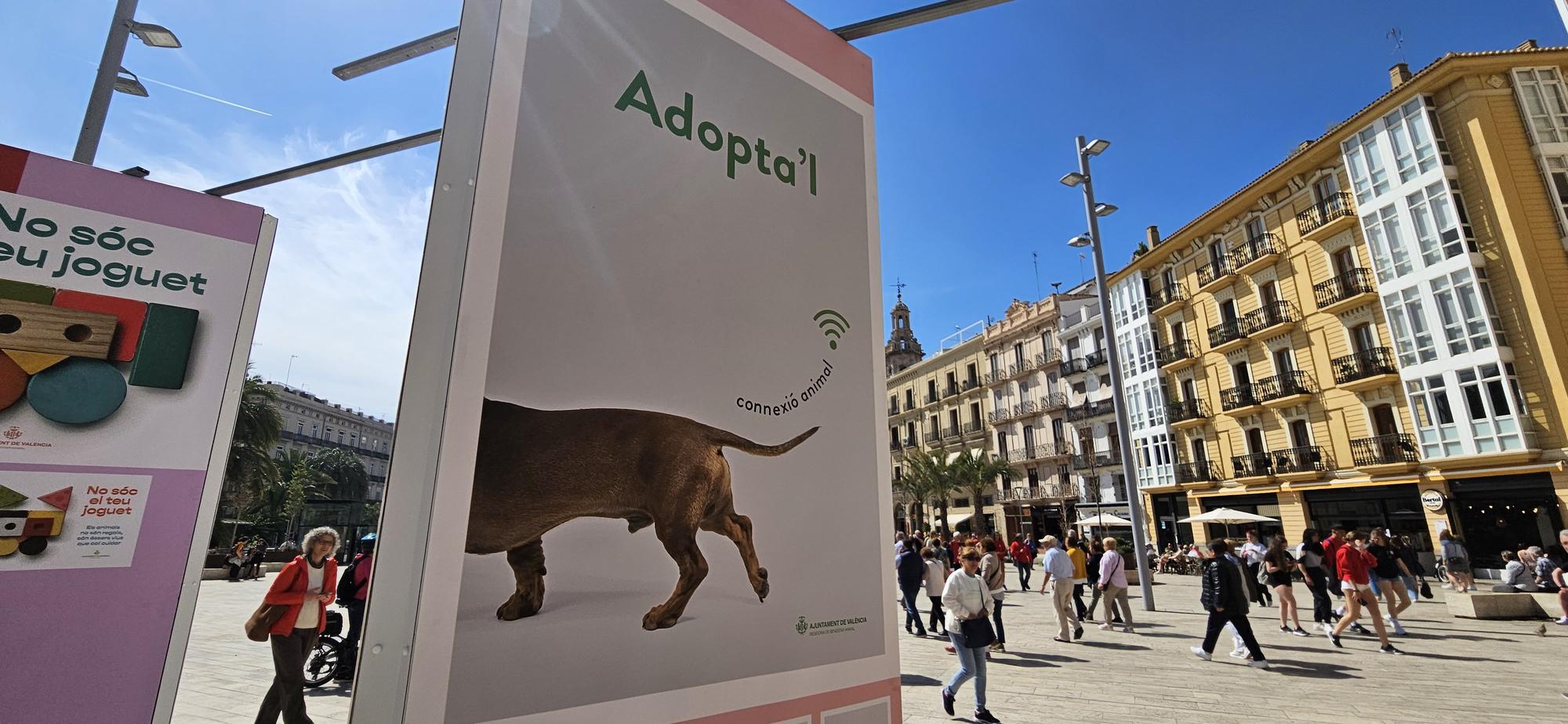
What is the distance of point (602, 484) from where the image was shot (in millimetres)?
1792

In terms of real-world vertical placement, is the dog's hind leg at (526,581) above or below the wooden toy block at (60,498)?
below

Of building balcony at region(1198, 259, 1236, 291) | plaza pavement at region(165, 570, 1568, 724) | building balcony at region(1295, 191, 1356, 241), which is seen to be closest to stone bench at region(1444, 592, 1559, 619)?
plaza pavement at region(165, 570, 1568, 724)

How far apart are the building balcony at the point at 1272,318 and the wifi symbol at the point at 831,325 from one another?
96.3 feet

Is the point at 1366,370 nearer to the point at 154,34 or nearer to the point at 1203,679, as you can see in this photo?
the point at 1203,679

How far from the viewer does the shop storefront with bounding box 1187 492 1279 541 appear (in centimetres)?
2608

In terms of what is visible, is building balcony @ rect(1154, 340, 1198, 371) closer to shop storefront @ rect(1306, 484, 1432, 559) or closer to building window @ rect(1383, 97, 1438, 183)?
shop storefront @ rect(1306, 484, 1432, 559)

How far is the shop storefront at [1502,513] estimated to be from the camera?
60.1 feet

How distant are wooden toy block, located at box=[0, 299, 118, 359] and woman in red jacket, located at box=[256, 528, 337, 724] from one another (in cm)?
209

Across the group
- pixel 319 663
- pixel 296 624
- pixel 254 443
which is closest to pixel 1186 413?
pixel 319 663

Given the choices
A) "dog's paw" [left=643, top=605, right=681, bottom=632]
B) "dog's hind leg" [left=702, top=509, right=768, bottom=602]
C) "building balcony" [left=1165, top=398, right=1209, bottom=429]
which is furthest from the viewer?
"building balcony" [left=1165, top=398, right=1209, bottom=429]

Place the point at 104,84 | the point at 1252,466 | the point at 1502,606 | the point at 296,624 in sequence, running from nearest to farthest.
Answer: the point at 104,84 < the point at 296,624 < the point at 1502,606 < the point at 1252,466

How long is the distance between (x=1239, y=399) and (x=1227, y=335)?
262 centimetres

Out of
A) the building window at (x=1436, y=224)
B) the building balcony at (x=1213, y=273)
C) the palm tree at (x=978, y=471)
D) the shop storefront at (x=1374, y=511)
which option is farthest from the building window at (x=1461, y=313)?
the palm tree at (x=978, y=471)

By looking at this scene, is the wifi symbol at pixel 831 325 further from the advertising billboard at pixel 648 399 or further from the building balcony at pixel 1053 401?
the building balcony at pixel 1053 401
